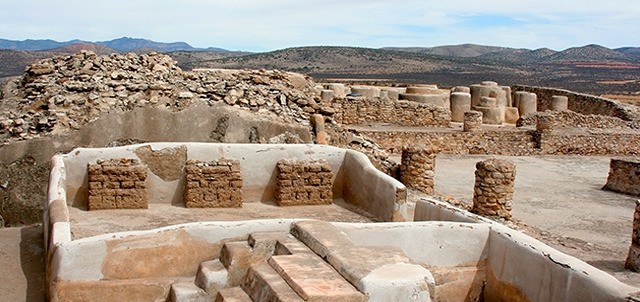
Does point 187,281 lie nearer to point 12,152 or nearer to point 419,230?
point 419,230

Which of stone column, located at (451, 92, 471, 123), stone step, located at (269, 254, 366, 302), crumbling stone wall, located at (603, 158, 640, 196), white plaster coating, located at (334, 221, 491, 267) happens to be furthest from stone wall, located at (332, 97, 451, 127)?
stone step, located at (269, 254, 366, 302)

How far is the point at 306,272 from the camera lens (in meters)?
4.78

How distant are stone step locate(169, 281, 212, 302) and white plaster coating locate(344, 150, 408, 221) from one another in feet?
10.2

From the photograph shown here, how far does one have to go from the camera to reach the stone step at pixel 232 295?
486 cm

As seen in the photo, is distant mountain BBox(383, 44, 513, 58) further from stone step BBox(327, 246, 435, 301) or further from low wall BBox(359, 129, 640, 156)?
stone step BBox(327, 246, 435, 301)

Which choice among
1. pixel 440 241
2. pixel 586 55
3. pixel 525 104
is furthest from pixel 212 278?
pixel 586 55

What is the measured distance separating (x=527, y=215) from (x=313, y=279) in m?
9.32

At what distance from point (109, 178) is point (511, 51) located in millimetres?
186682

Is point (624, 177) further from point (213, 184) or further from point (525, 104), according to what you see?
point (525, 104)

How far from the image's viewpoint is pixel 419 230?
5855 millimetres

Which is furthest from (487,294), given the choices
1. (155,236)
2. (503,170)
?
(503,170)

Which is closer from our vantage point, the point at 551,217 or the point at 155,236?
the point at 155,236

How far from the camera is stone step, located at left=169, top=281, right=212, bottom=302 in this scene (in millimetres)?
5086

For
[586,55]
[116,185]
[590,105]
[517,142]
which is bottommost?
[517,142]
